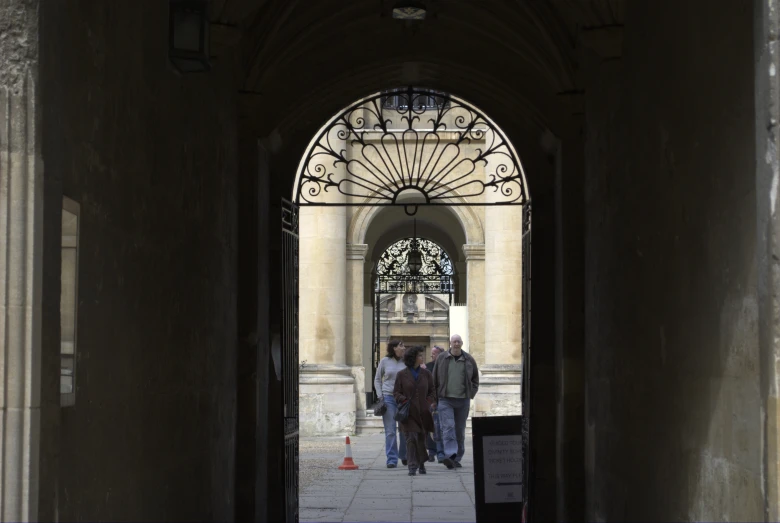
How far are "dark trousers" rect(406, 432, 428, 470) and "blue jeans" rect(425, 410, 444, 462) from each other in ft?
1.50

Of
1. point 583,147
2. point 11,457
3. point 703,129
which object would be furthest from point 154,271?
point 583,147

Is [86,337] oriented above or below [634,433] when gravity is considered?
above

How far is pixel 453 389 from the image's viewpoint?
13719 millimetres

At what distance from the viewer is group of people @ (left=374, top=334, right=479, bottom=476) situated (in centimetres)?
1355

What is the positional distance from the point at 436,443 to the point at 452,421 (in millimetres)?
1083

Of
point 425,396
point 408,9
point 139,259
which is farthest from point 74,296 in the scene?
point 425,396

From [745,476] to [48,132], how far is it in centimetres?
263

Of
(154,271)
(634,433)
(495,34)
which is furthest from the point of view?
(495,34)

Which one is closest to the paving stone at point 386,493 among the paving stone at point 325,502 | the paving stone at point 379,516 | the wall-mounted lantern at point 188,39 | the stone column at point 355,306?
the paving stone at point 325,502

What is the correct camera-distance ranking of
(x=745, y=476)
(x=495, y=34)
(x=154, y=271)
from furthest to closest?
(x=495, y=34), (x=154, y=271), (x=745, y=476)

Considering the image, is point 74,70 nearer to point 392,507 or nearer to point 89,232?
point 89,232

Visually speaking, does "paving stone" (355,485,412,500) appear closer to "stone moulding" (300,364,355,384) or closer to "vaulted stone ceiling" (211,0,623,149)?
"vaulted stone ceiling" (211,0,623,149)

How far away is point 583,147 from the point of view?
8.70m

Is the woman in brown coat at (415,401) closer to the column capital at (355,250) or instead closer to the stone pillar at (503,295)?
the stone pillar at (503,295)
